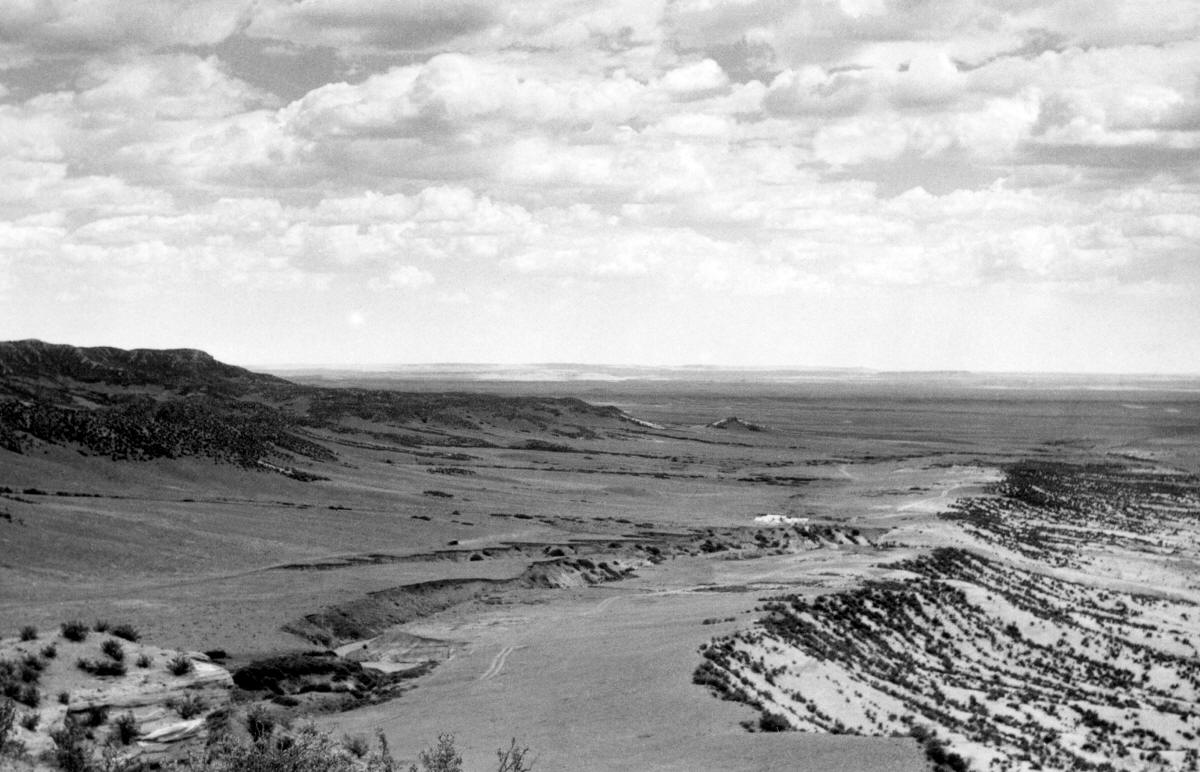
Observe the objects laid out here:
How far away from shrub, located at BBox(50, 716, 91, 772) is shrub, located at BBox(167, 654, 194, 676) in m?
4.84

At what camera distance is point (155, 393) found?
351 feet

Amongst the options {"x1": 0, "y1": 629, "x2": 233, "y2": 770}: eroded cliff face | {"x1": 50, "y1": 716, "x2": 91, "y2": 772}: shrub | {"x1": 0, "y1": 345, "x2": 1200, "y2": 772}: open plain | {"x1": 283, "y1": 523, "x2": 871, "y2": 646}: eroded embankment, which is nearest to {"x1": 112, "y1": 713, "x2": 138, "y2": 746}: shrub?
{"x1": 0, "y1": 629, "x2": 233, "y2": 770}: eroded cliff face

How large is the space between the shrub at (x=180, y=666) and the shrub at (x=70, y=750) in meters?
4.84

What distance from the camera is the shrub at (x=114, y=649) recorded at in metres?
21.5

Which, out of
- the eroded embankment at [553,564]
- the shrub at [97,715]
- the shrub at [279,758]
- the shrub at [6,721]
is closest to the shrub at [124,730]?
the shrub at [97,715]

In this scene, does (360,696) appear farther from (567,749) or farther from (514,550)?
(514,550)

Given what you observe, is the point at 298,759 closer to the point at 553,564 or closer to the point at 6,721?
the point at 6,721

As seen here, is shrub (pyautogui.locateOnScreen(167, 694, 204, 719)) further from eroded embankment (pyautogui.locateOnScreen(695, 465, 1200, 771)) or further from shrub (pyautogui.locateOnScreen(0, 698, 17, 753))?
eroded embankment (pyautogui.locateOnScreen(695, 465, 1200, 771))

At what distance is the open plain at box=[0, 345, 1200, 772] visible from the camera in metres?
23.8

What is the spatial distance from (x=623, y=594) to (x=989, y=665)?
42.4ft

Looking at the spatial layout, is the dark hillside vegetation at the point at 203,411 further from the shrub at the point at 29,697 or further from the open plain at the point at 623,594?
the shrub at the point at 29,697

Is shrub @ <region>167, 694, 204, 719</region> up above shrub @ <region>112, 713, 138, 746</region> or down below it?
below

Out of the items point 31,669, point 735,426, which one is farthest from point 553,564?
point 735,426

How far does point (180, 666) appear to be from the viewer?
22.1 m
